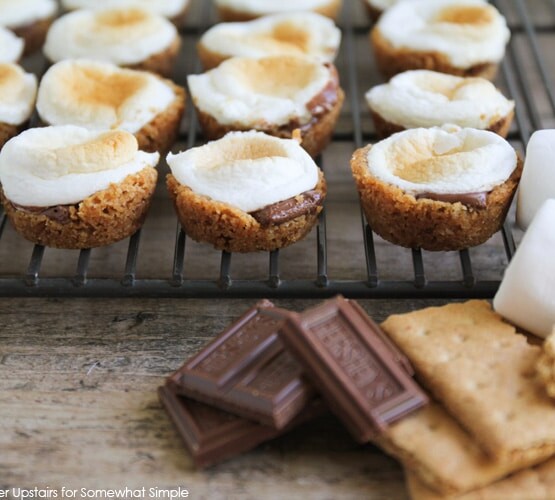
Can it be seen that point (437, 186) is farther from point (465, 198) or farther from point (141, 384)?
point (141, 384)

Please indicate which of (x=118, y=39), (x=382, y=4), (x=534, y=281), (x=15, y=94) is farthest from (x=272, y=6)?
(x=534, y=281)

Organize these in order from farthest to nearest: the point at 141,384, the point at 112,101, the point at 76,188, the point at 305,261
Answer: the point at 112,101, the point at 305,261, the point at 76,188, the point at 141,384

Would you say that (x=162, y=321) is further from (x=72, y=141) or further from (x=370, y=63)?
(x=370, y=63)

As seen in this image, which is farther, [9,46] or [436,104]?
[9,46]

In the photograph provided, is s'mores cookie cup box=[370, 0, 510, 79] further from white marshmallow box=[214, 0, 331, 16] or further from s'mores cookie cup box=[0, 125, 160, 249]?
s'mores cookie cup box=[0, 125, 160, 249]

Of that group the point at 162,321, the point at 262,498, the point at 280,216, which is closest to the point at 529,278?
the point at 280,216

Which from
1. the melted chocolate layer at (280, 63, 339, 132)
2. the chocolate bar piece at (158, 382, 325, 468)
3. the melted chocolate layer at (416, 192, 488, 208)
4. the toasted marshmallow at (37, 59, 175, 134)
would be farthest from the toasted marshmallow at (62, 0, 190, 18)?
the chocolate bar piece at (158, 382, 325, 468)

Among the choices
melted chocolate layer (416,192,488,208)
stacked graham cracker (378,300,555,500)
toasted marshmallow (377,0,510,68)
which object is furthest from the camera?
toasted marshmallow (377,0,510,68)
